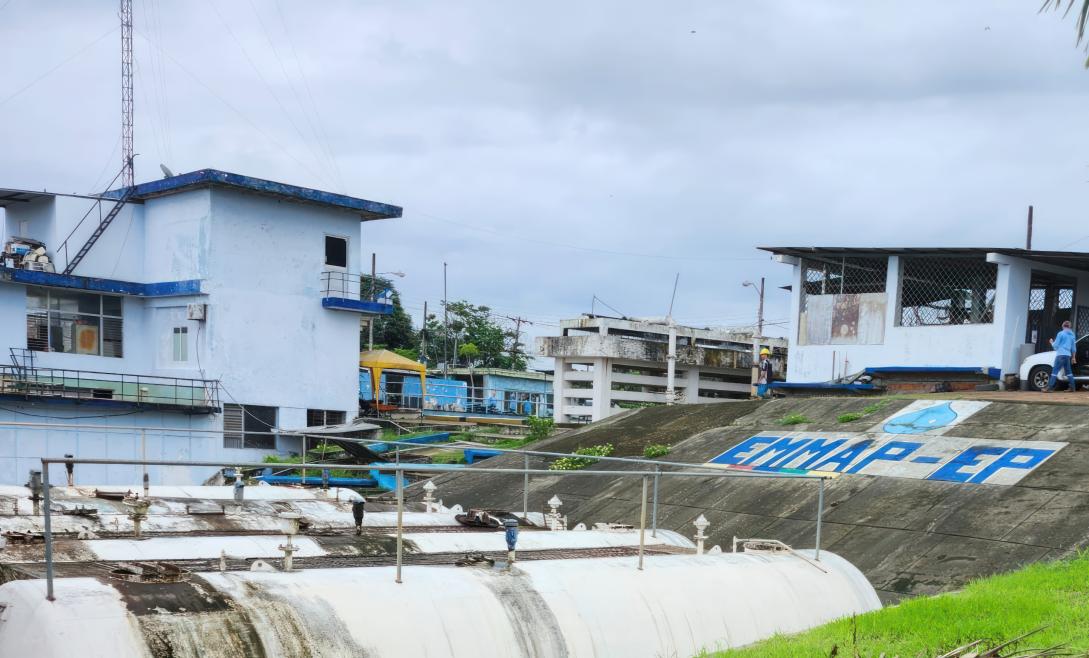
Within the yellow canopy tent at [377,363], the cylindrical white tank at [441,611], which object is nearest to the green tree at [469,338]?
the yellow canopy tent at [377,363]

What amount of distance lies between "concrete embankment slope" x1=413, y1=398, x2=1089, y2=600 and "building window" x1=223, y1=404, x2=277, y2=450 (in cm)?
974

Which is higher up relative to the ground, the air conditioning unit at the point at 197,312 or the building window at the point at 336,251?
the building window at the point at 336,251

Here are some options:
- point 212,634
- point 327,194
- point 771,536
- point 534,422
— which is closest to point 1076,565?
point 771,536

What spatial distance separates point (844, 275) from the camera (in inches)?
1190

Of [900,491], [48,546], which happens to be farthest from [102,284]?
[48,546]

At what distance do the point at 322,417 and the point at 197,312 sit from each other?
19.3 ft

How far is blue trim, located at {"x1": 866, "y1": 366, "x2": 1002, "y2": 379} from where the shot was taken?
26.5 m

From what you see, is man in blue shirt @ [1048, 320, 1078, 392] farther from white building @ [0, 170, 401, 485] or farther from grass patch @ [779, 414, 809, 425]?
white building @ [0, 170, 401, 485]

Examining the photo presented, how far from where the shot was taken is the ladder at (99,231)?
1270 inches

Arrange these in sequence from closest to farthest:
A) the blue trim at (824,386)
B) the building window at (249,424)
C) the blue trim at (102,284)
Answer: the blue trim at (824,386)
the blue trim at (102,284)
the building window at (249,424)

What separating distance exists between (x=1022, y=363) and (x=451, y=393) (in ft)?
98.4

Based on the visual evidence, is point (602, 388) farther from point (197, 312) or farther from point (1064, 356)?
point (1064, 356)

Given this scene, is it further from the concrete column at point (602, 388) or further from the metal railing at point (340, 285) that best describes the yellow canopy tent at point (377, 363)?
the concrete column at point (602, 388)

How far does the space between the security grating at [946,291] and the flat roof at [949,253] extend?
49 cm
